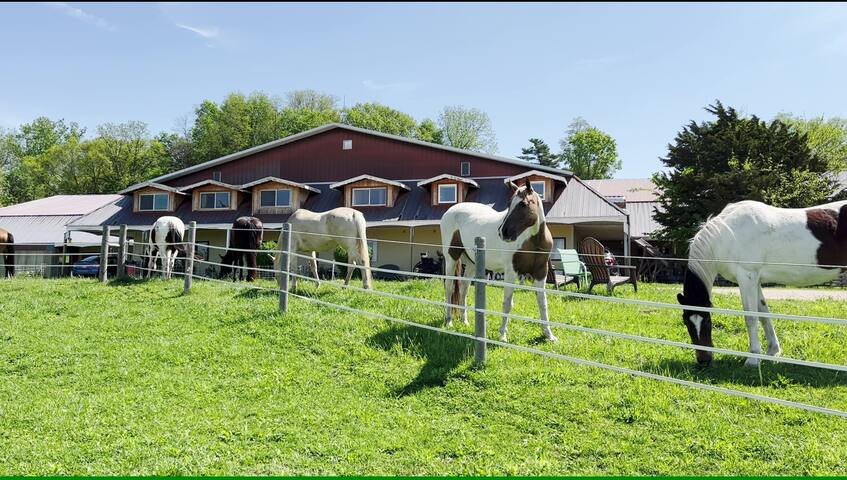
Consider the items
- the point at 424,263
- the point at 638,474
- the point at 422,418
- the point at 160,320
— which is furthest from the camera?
the point at 424,263

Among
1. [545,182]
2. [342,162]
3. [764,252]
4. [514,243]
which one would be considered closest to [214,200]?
[342,162]

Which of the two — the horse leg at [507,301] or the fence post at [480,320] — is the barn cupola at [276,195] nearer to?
the horse leg at [507,301]

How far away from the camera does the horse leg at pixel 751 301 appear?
17.9 ft

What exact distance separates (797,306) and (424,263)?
13.2 metres

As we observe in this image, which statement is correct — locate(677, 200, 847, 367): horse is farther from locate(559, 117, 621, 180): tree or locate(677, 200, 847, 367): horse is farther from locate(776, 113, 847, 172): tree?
locate(559, 117, 621, 180): tree

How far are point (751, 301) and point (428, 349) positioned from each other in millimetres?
3605

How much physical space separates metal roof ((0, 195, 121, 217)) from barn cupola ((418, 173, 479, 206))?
22913mm

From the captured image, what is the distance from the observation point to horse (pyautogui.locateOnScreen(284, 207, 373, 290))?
971 centimetres

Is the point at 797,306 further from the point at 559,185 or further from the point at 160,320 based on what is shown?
the point at 559,185

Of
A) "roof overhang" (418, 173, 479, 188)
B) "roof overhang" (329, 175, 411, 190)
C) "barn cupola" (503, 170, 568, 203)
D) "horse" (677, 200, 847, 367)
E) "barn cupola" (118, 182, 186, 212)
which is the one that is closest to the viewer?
"horse" (677, 200, 847, 367)

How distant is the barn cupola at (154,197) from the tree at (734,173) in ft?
79.3

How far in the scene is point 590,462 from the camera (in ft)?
11.7

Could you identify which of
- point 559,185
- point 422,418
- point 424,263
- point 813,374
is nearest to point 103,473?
point 422,418

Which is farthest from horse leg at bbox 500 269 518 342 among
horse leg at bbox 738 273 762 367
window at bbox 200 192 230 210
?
window at bbox 200 192 230 210
